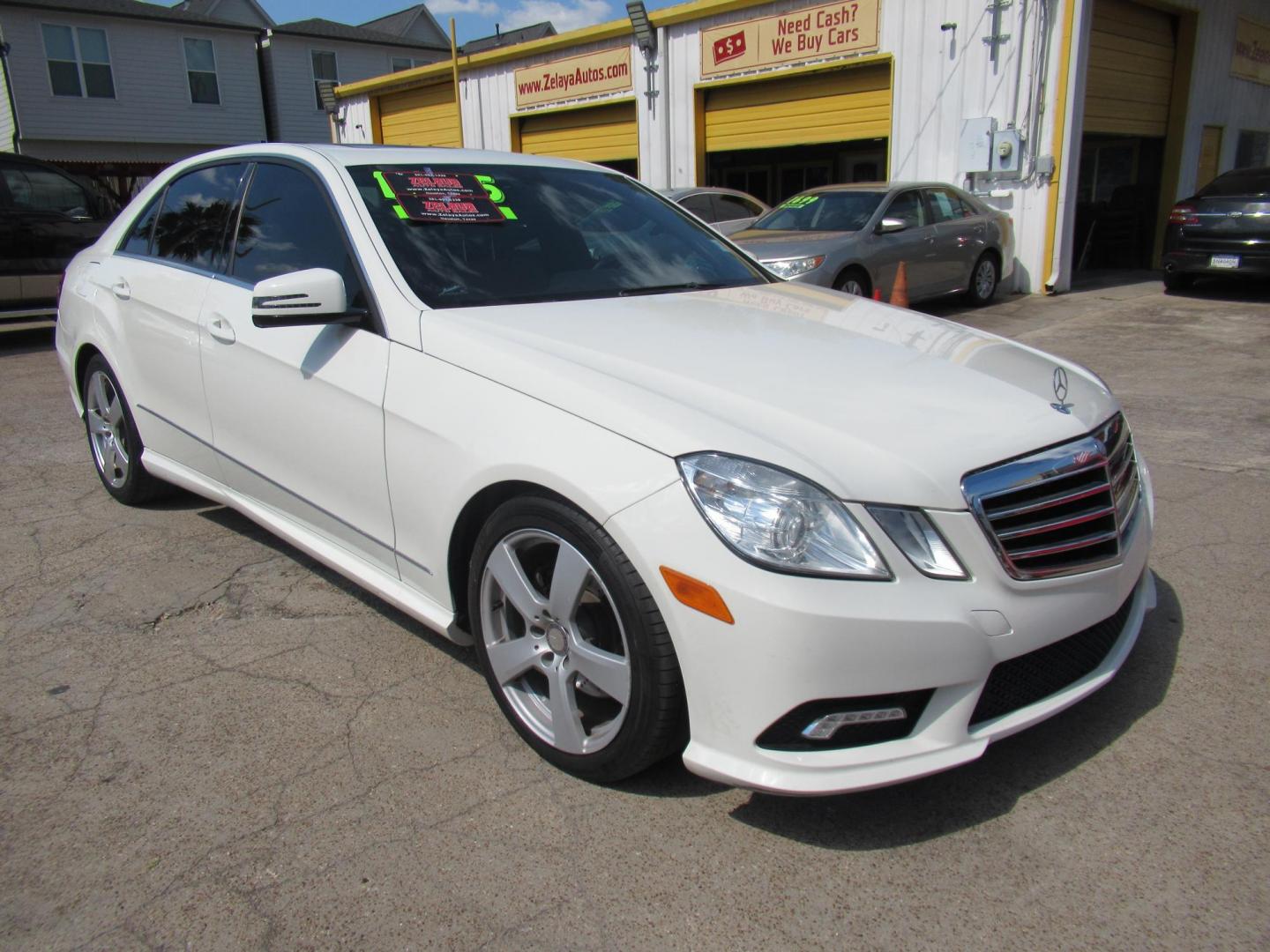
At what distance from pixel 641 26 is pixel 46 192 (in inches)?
383

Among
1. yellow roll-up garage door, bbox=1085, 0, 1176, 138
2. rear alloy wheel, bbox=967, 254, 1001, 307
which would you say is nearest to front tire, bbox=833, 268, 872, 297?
rear alloy wheel, bbox=967, 254, 1001, 307

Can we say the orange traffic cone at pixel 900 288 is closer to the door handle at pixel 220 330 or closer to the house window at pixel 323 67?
the door handle at pixel 220 330

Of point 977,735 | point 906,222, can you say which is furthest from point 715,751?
point 906,222

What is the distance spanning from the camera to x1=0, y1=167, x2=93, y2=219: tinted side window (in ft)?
33.0

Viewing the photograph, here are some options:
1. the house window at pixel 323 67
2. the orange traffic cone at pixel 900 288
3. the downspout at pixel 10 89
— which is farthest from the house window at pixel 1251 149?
the downspout at pixel 10 89

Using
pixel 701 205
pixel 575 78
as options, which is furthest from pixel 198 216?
pixel 575 78

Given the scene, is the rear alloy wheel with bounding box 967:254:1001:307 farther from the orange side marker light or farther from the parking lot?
the orange side marker light

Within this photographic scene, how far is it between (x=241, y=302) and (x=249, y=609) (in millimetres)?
1127

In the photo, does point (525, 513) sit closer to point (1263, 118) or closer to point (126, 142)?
point (1263, 118)

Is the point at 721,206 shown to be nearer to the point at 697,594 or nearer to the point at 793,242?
the point at 793,242

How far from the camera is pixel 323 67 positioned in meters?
32.1

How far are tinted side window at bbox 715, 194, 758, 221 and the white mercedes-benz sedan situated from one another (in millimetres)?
8942

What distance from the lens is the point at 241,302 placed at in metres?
3.60

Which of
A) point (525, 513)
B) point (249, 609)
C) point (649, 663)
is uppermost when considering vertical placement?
point (525, 513)
